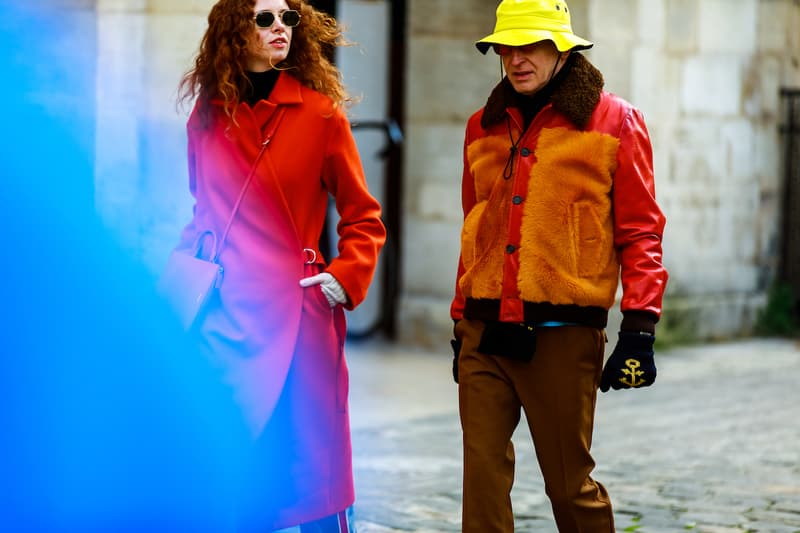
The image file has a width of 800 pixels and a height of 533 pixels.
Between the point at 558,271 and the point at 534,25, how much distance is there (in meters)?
0.67

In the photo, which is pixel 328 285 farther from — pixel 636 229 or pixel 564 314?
pixel 636 229

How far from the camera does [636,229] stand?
390 centimetres

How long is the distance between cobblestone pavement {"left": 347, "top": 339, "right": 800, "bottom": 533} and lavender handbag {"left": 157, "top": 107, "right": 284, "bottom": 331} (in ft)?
5.46

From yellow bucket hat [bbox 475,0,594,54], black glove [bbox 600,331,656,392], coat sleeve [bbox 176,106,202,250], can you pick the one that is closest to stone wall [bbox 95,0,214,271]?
coat sleeve [bbox 176,106,202,250]

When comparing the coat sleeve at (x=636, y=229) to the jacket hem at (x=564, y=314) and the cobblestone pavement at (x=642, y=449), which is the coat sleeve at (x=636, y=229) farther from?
the cobblestone pavement at (x=642, y=449)

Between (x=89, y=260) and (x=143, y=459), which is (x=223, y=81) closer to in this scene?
(x=89, y=260)

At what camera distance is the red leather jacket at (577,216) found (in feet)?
12.8

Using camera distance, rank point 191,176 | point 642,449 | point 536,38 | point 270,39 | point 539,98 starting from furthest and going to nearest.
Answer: point 642,449, point 191,176, point 270,39, point 539,98, point 536,38

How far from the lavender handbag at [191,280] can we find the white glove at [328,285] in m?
0.25

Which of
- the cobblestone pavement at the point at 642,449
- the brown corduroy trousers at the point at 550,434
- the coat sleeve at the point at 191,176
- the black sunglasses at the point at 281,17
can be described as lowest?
the cobblestone pavement at the point at 642,449

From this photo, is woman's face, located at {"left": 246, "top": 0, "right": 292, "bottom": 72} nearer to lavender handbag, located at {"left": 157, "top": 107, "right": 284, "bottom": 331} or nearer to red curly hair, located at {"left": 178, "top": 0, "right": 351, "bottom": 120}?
red curly hair, located at {"left": 178, "top": 0, "right": 351, "bottom": 120}

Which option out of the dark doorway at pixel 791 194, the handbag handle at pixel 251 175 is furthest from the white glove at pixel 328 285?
the dark doorway at pixel 791 194

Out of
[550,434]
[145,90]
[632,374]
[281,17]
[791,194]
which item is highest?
[281,17]

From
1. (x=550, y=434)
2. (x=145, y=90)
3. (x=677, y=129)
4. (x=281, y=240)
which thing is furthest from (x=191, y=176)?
(x=677, y=129)
